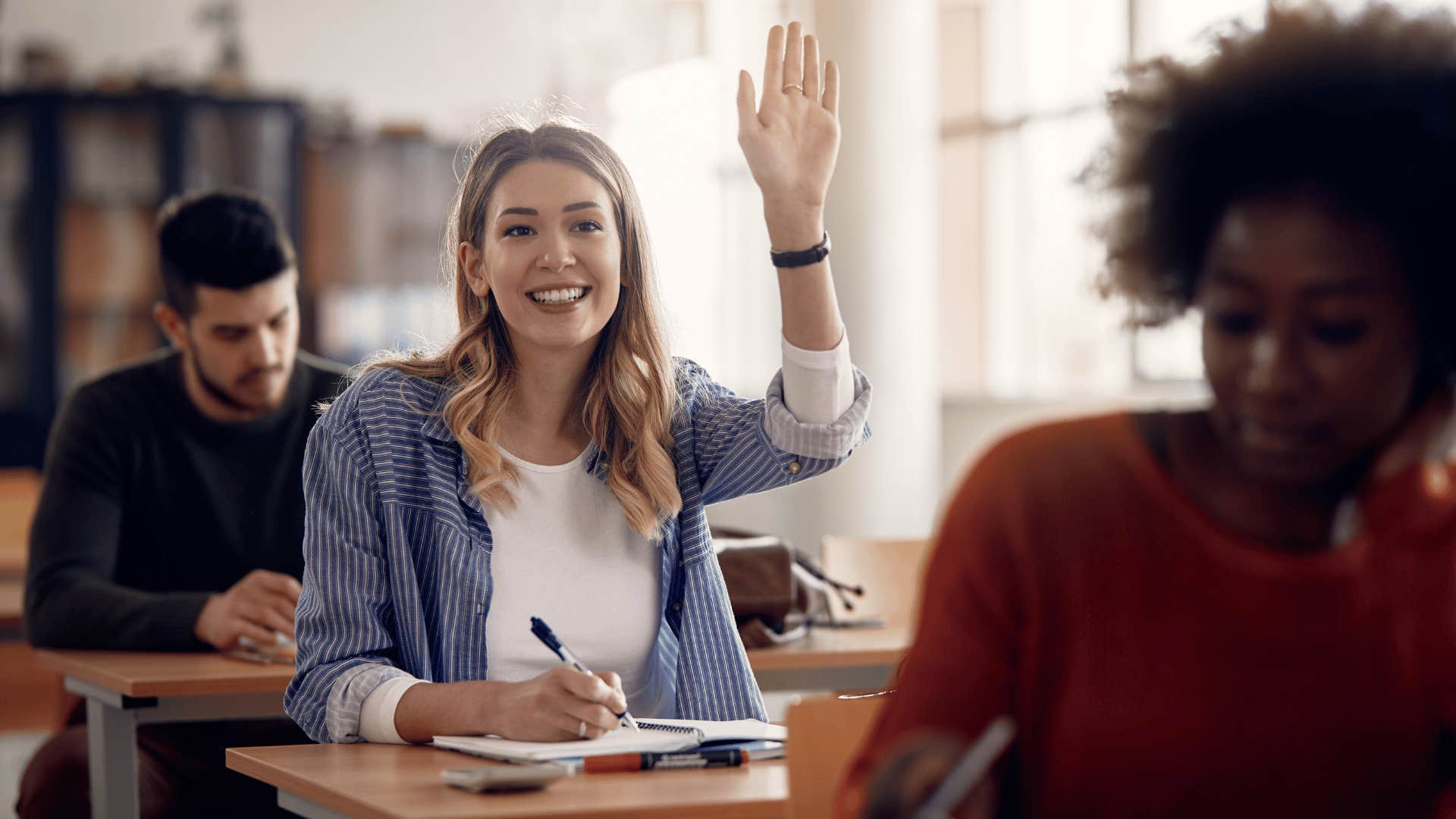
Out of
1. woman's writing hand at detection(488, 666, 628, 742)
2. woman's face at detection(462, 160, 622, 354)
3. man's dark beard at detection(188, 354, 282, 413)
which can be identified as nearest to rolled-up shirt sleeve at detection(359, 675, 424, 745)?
woman's writing hand at detection(488, 666, 628, 742)

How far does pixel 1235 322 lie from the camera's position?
90 centimetres

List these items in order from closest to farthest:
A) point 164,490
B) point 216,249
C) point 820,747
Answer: point 820,747
point 164,490
point 216,249

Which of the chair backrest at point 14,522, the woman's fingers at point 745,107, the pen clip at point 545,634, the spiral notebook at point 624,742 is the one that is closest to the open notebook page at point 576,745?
the spiral notebook at point 624,742

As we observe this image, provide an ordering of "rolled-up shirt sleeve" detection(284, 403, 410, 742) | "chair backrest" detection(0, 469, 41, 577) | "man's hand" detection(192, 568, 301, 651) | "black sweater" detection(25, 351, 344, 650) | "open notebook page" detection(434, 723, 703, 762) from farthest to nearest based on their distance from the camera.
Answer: "chair backrest" detection(0, 469, 41, 577)
"black sweater" detection(25, 351, 344, 650)
"man's hand" detection(192, 568, 301, 651)
"rolled-up shirt sleeve" detection(284, 403, 410, 742)
"open notebook page" detection(434, 723, 703, 762)

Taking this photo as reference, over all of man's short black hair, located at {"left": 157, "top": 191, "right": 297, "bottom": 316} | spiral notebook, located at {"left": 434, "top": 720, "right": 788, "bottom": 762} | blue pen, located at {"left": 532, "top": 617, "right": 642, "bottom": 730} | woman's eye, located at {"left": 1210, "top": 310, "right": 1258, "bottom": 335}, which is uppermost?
man's short black hair, located at {"left": 157, "top": 191, "right": 297, "bottom": 316}

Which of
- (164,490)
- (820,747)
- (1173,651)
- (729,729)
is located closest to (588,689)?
(729,729)

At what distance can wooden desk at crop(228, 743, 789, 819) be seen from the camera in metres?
1.28

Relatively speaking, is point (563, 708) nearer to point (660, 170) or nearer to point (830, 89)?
point (830, 89)

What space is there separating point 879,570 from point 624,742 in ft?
4.87

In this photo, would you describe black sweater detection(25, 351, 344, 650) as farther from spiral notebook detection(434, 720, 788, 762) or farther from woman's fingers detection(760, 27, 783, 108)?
woman's fingers detection(760, 27, 783, 108)

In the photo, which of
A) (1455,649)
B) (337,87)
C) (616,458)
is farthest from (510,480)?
(337,87)

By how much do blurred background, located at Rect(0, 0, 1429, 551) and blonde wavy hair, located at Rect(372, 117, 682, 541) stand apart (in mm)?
3199

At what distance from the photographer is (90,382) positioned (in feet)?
9.09

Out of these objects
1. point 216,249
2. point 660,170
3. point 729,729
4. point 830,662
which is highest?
point 660,170
